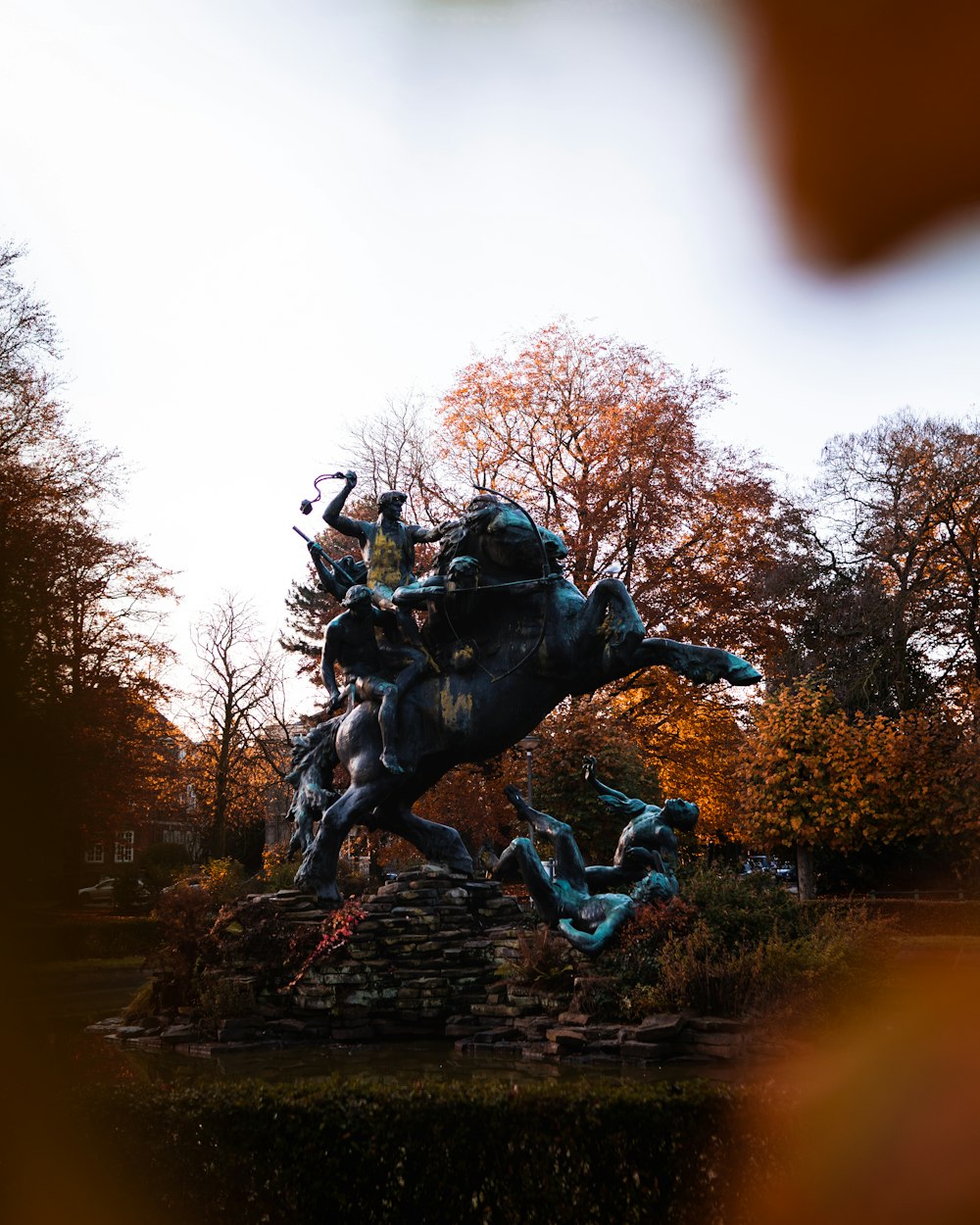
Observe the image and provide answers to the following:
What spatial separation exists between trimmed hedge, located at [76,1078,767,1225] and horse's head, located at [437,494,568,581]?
6174 millimetres

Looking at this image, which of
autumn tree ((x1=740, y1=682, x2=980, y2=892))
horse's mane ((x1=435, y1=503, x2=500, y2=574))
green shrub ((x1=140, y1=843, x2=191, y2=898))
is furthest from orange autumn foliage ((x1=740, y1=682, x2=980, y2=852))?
horse's mane ((x1=435, y1=503, x2=500, y2=574))

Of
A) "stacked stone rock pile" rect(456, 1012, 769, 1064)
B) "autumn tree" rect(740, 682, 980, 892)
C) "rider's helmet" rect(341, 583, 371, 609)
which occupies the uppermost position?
"rider's helmet" rect(341, 583, 371, 609)

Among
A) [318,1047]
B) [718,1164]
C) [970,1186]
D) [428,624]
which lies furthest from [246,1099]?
[428,624]

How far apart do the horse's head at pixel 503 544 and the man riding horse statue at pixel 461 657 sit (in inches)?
0.5

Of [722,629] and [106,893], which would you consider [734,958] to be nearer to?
[722,629]

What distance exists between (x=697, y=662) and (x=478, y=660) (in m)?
2.12

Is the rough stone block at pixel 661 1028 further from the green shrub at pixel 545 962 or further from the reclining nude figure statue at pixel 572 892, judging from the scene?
the green shrub at pixel 545 962

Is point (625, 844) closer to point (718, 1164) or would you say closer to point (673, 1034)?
point (673, 1034)

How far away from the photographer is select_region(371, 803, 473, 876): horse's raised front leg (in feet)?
39.1

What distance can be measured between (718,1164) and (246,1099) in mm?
2107

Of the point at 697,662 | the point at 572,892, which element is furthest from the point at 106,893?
the point at 697,662

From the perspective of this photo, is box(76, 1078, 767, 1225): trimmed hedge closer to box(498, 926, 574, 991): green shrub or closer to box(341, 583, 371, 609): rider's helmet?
box(498, 926, 574, 991): green shrub

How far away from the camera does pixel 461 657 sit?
11062 millimetres

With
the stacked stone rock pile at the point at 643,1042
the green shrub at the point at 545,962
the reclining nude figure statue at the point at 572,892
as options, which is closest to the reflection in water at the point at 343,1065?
the stacked stone rock pile at the point at 643,1042
